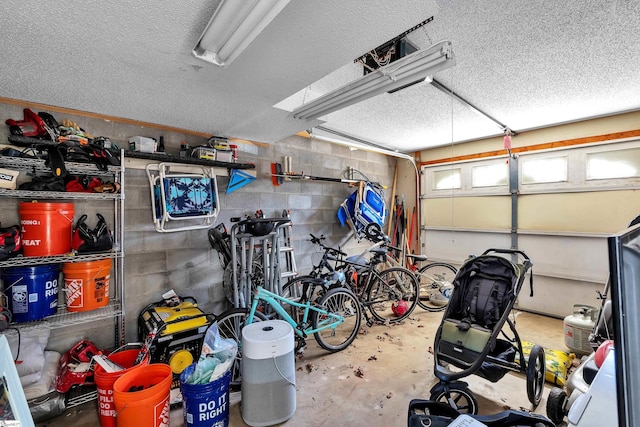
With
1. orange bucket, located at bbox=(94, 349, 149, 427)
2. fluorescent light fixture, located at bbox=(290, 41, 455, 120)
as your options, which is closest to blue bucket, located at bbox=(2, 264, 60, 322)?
orange bucket, located at bbox=(94, 349, 149, 427)

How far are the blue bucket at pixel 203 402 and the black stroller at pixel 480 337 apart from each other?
1.35 metres

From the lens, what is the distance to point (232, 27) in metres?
1.26

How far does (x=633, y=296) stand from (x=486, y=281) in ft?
6.75

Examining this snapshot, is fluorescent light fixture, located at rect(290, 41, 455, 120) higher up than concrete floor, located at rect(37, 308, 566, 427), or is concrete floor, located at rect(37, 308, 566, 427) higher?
fluorescent light fixture, located at rect(290, 41, 455, 120)

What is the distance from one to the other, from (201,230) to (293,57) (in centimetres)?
206

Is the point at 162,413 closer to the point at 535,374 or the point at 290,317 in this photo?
the point at 290,317

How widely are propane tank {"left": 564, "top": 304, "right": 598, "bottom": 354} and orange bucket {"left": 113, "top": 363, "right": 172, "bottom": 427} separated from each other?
11.4ft

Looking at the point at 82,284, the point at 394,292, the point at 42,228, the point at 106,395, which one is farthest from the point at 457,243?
the point at 42,228

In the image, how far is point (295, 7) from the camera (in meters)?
1.19

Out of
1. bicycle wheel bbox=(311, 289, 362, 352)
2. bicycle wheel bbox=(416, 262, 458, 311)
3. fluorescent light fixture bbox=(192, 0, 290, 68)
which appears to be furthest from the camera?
bicycle wheel bbox=(416, 262, 458, 311)

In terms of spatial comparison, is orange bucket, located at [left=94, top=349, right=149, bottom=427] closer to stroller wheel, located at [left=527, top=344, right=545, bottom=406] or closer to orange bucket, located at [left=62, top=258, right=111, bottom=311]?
orange bucket, located at [left=62, top=258, right=111, bottom=311]

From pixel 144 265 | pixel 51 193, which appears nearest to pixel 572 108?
pixel 144 265

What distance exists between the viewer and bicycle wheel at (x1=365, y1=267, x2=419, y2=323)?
3639mm

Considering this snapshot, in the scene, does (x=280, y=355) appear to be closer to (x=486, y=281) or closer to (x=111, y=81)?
(x=486, y=281)
